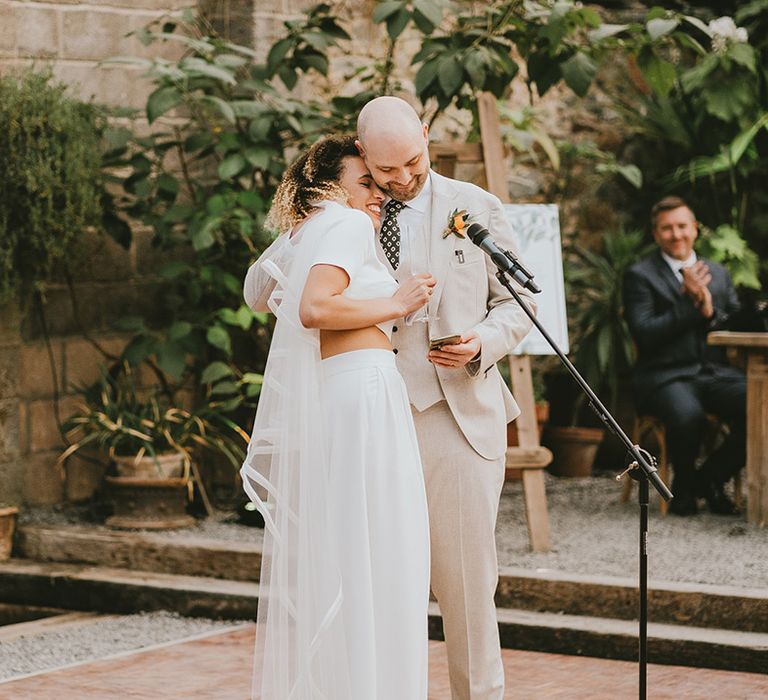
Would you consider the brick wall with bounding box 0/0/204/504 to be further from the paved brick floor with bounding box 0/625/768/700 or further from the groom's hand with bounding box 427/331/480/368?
the groom's hand with bounding box 427/331/480/368

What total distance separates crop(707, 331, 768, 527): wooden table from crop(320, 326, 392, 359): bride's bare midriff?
11.9 feet

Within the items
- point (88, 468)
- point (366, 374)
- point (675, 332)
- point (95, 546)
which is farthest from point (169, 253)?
point (366, 374)

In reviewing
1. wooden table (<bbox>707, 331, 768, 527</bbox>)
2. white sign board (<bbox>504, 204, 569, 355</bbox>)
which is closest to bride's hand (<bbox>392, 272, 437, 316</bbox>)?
white sign board (<bbox>504, 204, 569, 355</bbox>)

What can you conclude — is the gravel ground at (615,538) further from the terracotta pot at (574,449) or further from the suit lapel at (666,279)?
the suit lapel at (666,279)

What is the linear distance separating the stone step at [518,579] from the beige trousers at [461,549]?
5.81 ft

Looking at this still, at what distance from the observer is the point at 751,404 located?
7504 millimetres

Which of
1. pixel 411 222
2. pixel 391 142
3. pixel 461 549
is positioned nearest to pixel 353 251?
pixel 391 142

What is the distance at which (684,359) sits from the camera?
8180 millimetres

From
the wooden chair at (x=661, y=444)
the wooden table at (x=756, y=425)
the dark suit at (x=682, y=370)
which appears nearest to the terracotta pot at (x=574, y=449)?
the wooden chair at (x=661, y=444)

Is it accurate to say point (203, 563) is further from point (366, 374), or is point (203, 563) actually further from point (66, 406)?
point (366, 374)

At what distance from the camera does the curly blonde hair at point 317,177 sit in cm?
427

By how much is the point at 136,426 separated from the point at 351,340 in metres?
3.56

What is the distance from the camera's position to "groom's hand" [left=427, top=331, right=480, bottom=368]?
4254 mm

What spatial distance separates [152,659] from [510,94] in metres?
5.19
